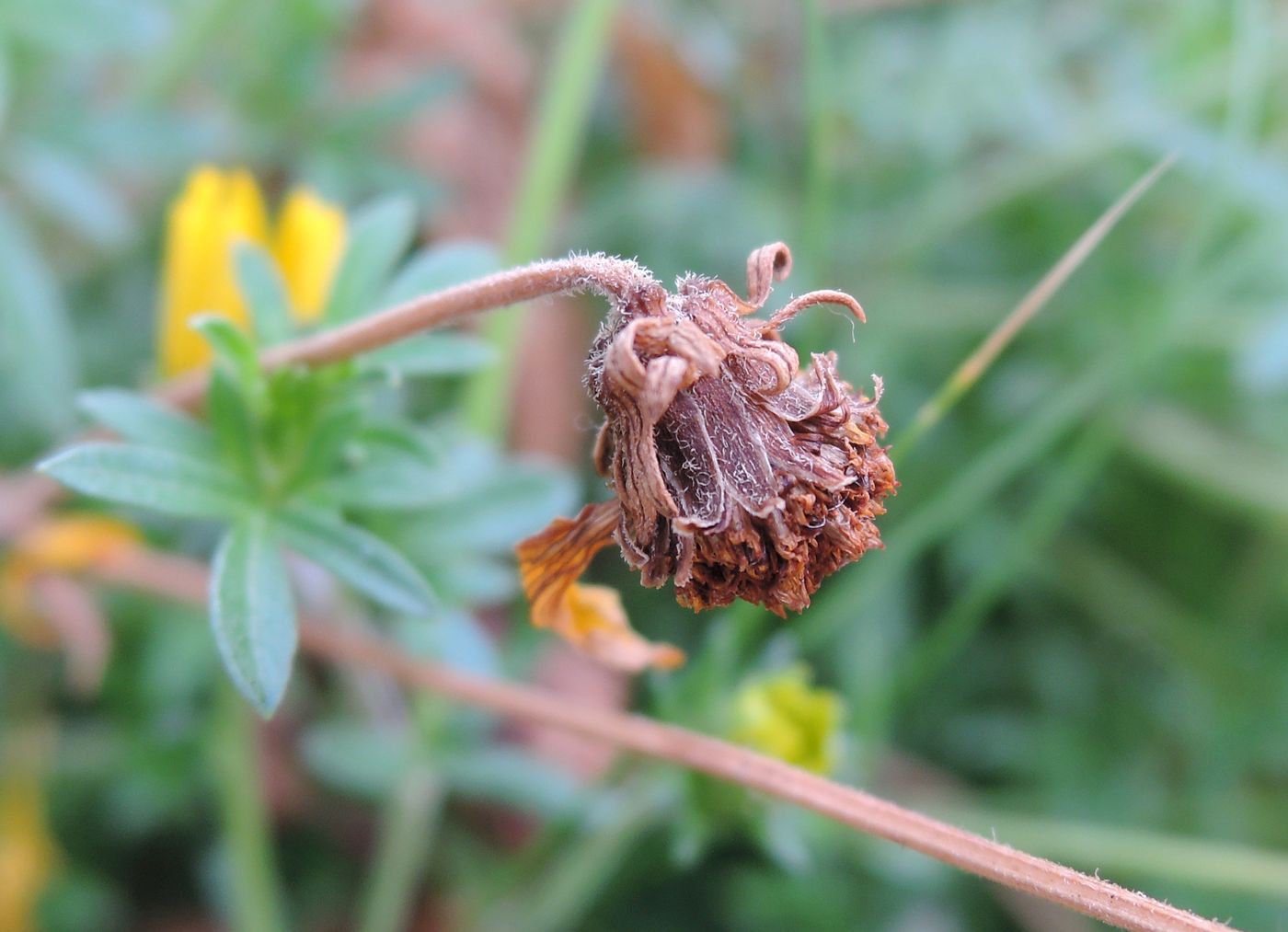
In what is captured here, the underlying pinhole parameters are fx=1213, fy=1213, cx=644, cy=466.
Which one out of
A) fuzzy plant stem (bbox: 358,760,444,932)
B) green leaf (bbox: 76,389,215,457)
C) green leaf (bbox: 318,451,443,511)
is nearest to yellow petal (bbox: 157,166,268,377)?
green leaf (bbox: 76,389,215,457)

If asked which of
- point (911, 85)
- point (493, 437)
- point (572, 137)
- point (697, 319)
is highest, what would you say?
point (911, 85)

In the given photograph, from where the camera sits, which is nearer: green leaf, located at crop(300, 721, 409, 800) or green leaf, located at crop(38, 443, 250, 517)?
green leaf, located at crop(38, 443, 250, 517)

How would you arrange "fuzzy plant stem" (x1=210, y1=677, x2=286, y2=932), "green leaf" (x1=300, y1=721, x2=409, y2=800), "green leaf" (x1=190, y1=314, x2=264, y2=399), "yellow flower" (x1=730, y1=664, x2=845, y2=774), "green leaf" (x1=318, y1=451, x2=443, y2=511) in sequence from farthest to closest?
1. "green leaf" (x1=300, y1=721, x2=409, y2=800)
2. "fuzzy plant stem" (x1=210, y1=677, x2=286, y2=932)
3. "yellow flower" (x1=730, y1=664, x2=845, y2=774)
4. "green leaf" (x1=318, y1=451, x2=443, y2=511)
5. "green leaf" (x1=190, y1=314, x2=264, y2=399)

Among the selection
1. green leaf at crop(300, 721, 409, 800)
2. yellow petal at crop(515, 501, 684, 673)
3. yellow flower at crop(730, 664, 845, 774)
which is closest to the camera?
yellow petal at crop(515, 501, 684, 673)

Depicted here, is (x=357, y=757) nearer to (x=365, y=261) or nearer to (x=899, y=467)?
(x=365, y=261)

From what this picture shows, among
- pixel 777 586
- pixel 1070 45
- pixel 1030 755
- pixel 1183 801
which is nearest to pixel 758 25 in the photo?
pixel 1070 45

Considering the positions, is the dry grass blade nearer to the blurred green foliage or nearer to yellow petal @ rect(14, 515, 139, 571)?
the blurred green foliage

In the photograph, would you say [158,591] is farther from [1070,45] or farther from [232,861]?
[1070,45]
